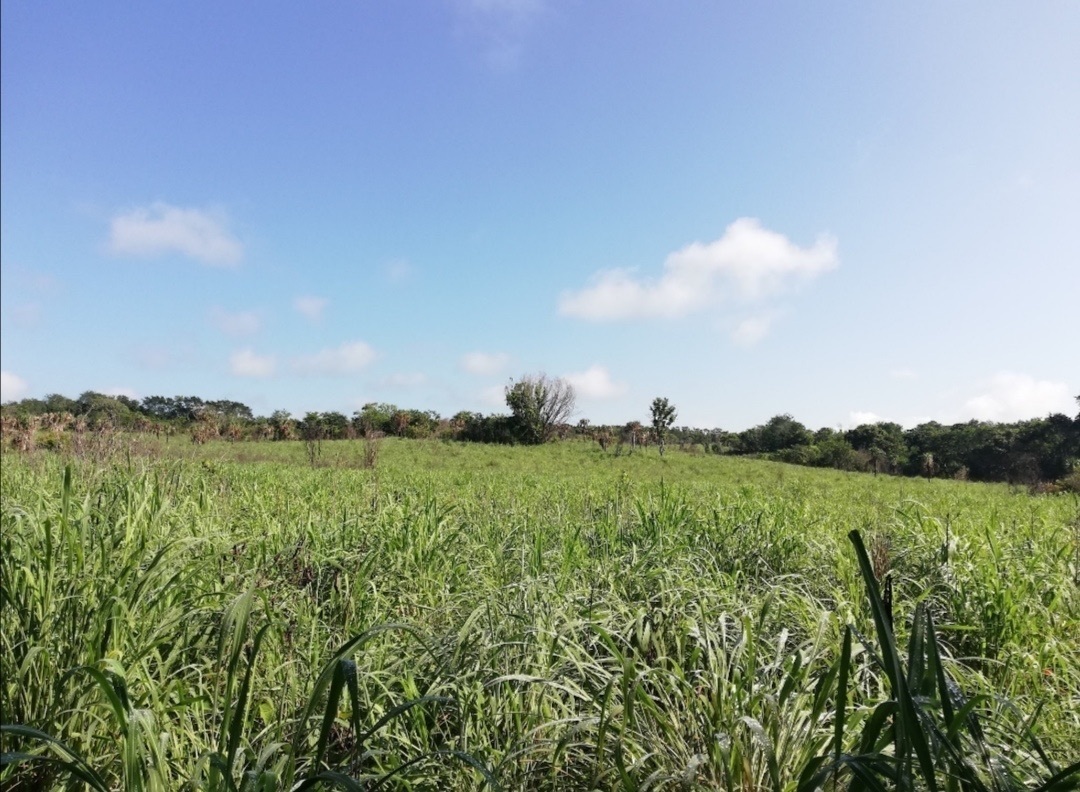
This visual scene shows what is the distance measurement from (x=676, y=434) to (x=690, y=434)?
3.95 metres

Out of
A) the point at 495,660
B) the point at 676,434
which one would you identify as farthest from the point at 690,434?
the point at 495,660

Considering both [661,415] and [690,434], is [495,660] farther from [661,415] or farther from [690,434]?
[690,434]

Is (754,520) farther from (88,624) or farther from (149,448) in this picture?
(149,448)

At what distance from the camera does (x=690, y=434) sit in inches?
1891

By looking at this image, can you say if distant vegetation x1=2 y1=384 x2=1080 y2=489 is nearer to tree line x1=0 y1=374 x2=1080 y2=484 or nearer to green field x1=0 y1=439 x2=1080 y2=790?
tree line x1=0 y1=374 x2=1080 y2=484

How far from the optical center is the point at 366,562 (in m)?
3.13

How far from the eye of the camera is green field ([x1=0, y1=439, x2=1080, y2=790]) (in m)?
1.38

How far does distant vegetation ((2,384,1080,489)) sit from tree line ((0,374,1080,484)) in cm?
6

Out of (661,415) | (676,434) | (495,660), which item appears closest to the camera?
(495,660)

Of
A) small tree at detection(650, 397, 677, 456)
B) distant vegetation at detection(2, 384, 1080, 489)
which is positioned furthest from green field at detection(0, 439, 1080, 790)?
small tree at detection(650, 397, 677, 456)

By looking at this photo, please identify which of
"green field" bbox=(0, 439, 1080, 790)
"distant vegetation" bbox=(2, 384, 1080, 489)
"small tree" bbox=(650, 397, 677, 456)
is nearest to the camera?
"green field" bbox=(0, 439, 1080, 790)

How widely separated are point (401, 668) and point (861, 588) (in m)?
2.56

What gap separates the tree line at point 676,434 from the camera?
17.3 metres

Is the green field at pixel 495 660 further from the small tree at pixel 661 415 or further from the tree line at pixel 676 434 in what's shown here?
the small tree at pixel 661 415
